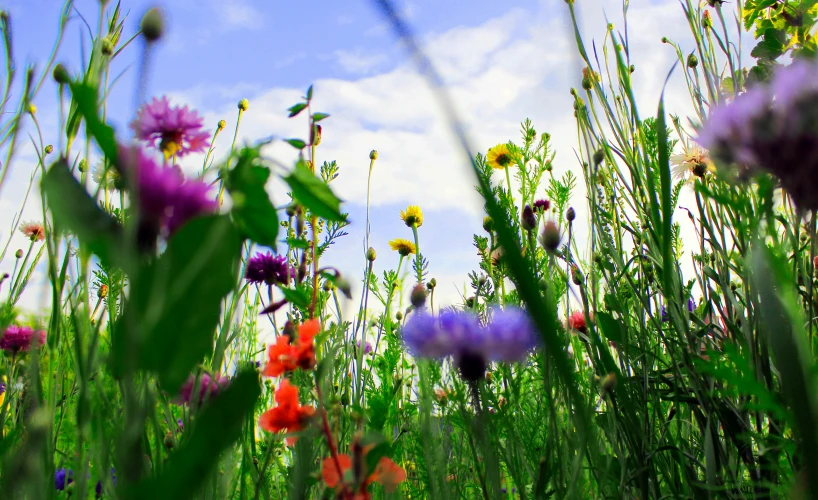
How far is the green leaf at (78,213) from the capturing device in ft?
1.02

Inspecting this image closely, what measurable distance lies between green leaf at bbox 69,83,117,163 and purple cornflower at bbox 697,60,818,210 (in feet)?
1.33

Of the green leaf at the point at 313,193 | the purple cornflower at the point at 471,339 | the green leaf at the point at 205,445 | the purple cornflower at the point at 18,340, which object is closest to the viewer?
the green leaf at the point at 205,445

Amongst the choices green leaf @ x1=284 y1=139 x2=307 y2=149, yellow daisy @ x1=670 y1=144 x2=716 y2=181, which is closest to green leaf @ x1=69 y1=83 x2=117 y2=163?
green leaf @ x1=284 y1=139 x2=307 y2=149

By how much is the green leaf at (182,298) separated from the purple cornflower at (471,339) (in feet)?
1.15

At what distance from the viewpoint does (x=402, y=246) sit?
2.09 m

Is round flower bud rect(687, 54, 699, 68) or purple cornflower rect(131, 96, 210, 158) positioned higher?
round flower bud rect(687, 54, 699, 68)

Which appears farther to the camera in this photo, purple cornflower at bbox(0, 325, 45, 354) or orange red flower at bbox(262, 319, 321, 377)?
purple cornflower at bbox(0, 325, 45, 354)

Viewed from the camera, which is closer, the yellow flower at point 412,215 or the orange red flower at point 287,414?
the orange red flower at point 287,414

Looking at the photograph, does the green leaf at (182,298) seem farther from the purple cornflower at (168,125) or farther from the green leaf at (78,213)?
the purple cornflower at (168,125)

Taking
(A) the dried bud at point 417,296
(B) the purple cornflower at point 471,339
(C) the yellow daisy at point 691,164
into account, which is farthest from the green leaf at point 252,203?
(C) the yellow daisy at point 691,164

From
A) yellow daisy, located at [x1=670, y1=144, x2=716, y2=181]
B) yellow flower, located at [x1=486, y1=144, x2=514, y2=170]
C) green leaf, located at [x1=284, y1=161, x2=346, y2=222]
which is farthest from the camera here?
yellow flower, located at [x1=486, y1=144, x2=514, y2=170]

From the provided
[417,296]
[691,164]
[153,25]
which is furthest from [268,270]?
[691,164]

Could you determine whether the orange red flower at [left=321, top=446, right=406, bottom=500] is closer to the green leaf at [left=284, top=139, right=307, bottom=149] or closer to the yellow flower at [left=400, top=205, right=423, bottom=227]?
the green leaf at [left=284, top=139, right=307, bottom=149]

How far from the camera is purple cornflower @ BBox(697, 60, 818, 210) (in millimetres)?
394
